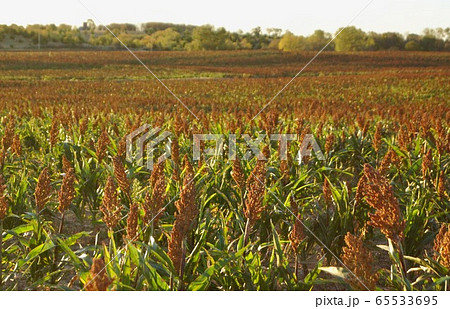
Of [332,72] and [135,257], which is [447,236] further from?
[332,72]

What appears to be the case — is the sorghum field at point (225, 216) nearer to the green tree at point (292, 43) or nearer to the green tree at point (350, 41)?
the green tree at point (350, 41)

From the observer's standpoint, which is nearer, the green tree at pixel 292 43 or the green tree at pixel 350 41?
the green tree at pixel 350 41

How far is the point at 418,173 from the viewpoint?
4.89m

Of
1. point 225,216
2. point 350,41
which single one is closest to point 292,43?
point 350,41

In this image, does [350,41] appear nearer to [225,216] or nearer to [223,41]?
[223,41]

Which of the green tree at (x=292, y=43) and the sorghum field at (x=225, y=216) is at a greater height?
the green tree at (x=292, y=43)

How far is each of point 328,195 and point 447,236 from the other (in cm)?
117

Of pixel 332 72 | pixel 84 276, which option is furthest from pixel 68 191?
pixel 332 72

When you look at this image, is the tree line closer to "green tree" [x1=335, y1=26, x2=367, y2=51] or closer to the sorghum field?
"green tree" [x1=335, y1=26, x2=367, y2=51]

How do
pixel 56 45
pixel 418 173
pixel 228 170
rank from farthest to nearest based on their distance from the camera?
pixel 56 45
pixel 418 173
pixel 228 170

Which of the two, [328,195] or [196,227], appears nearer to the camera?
[328,195]

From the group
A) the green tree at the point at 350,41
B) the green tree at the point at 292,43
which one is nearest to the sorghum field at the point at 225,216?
the green tree at the point at 350,41

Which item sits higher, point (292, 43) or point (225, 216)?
point (292, 43)

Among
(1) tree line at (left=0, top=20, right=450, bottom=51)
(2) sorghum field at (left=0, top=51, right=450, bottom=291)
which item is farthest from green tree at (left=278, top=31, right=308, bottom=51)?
(2) sorghum field at (left=0, top=51, right=450, bottom=291)
